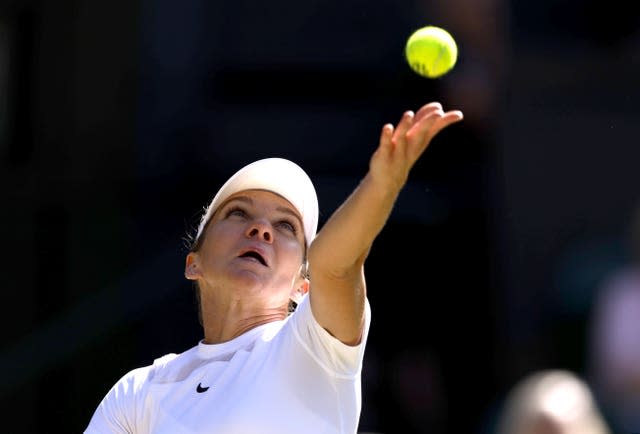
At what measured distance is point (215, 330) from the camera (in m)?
3.31

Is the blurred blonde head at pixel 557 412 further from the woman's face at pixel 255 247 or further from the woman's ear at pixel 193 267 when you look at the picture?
the woman's ear at pixel 193 267

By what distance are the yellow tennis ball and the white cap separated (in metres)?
0.42

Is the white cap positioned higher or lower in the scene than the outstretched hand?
lower

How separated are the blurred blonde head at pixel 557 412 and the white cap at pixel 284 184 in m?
0.81

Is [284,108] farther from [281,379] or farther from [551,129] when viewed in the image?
[281,379]

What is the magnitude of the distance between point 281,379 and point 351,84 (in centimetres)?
272

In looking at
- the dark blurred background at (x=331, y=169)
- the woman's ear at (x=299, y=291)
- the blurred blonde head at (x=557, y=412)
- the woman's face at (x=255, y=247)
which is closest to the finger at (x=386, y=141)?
the blurred blonde head at (x=557, y=412)

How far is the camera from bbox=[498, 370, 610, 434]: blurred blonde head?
2594 millimetres

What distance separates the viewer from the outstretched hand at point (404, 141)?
2.56 meters

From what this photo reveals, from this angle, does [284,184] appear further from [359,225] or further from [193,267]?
[359,225]

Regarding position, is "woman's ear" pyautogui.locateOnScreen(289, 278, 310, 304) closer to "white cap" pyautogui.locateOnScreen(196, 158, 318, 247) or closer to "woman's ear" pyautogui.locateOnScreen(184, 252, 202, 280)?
"white cap" pyautogui.locateOnScreen(196, 158, 318, 247)

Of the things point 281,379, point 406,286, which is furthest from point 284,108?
point 281,379

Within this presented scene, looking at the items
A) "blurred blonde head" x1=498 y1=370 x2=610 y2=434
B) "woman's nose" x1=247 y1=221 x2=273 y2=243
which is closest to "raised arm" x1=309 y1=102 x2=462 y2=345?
"blurred blonde head" x1=498 y1=370 x2=610 y2=434

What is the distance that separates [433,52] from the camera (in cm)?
313
